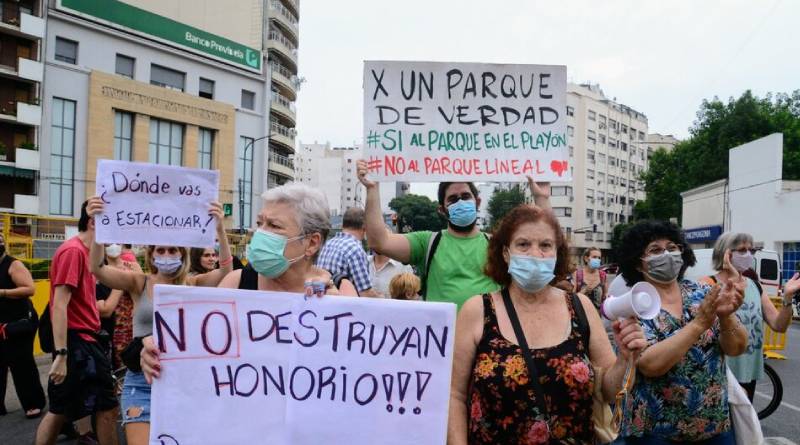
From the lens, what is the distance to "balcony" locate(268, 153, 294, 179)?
57.1m

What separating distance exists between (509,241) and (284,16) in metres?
58.9

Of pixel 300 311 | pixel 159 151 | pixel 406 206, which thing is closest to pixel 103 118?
pixel 159 151

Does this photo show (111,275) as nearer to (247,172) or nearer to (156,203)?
(156,203)

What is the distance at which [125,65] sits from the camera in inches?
1735

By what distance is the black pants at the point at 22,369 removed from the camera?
660cm

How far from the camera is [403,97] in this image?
409 centimetres

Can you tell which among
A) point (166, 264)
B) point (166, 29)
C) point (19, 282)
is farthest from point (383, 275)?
point (166, 29)

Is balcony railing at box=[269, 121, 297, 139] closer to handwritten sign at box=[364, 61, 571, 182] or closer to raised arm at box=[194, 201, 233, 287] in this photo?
handwritten sign at box=[364, 61, 571, 182]

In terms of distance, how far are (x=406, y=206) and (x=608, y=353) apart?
9230 cm

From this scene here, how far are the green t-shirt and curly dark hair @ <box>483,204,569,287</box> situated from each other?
0.58 meters

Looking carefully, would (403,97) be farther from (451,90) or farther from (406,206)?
(406,206)

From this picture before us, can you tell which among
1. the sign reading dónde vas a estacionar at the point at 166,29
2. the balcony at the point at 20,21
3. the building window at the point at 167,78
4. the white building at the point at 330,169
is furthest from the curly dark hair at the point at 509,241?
the white building at the point at 330,169

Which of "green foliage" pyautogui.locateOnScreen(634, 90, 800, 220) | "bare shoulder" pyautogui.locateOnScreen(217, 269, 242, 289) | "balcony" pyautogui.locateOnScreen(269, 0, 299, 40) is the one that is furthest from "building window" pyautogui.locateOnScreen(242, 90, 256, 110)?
"bare shoulder" pyautogui.locateOnScreen(217, 269, 242, 289)

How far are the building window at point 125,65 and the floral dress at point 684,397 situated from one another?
150 ft
